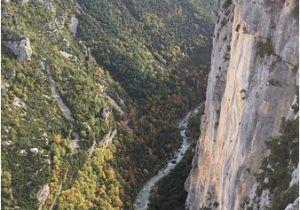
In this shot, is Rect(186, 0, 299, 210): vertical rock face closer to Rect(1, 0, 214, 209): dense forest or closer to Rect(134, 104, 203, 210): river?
Rect(1, 0, 214, 209): dense forest

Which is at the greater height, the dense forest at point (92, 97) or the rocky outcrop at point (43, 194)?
the dense forest at point (92, 97)

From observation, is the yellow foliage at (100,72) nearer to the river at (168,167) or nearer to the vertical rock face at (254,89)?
the river at (168,167)

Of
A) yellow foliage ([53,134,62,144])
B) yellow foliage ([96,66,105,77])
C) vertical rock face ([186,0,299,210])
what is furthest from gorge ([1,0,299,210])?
yellow foliage ([96,66,105,77])

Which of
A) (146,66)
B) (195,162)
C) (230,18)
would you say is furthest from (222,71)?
(146,66)

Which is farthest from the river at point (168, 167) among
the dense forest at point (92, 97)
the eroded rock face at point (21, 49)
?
the eroded rock face at point (21, 49)

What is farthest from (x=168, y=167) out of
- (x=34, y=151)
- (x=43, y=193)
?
(x=34, y=151)

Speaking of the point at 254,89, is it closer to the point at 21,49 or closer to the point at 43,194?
the point at 43,194

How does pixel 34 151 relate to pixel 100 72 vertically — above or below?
below
